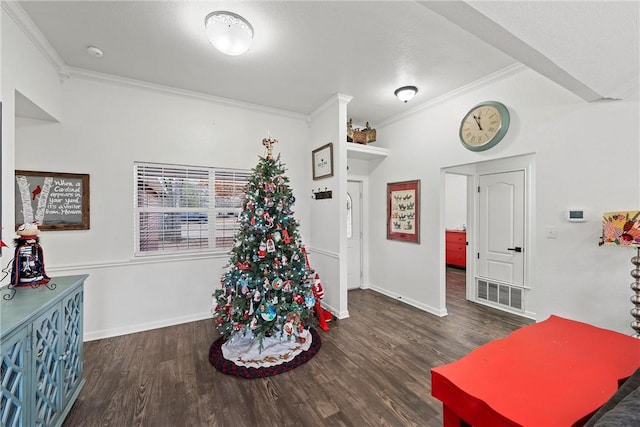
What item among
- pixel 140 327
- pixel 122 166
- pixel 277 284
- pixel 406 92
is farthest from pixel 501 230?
pixel 122 166

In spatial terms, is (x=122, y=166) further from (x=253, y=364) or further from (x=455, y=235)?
(x=455, y=235)

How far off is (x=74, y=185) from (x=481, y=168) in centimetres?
526

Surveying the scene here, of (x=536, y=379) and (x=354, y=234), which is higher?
(x=354, y=234)

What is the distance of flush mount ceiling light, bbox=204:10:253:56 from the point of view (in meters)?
1.91

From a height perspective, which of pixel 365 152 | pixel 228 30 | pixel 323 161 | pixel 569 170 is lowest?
pixel 569 170

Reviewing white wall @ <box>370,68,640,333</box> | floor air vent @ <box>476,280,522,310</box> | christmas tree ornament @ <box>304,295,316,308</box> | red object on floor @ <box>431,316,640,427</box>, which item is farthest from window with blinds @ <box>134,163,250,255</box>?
floor air vent @ <box>476,280,522,310</box>

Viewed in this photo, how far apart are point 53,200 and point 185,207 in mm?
1216

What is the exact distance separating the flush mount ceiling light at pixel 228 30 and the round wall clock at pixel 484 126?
260cm

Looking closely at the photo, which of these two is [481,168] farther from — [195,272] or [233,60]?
[195,272]

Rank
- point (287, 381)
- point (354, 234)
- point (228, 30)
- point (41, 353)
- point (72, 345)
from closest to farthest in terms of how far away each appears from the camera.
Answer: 1. point (41, 353)
2. point (72, 345)
3. point (228, 30)
4. point (287, 381)
5. point (354, 234)

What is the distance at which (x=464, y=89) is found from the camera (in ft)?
10.0

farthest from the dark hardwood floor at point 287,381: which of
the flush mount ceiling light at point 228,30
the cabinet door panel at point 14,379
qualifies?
the flush mount ceiling light at point 228,30

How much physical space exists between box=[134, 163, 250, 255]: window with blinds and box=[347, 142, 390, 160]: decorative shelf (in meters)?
1.62

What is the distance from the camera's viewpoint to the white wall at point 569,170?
6.63ft
